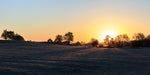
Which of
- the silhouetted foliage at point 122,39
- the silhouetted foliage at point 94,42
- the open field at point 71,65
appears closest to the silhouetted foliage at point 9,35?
the silhouetted foliage at point 94,42

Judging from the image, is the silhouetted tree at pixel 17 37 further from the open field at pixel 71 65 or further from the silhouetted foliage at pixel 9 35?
the open field at pixel 71 65

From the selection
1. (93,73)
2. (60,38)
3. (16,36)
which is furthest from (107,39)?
(93,73)

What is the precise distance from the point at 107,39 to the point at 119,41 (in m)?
8.51

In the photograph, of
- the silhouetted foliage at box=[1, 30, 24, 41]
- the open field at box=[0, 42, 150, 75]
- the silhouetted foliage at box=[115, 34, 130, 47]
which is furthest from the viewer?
the silhouetted foliage at box=[1, 30, 24, 41]

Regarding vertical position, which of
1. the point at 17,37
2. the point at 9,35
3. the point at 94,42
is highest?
the point at 9,35

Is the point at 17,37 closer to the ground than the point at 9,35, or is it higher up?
closer to the ground

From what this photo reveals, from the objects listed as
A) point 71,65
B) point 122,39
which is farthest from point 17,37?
point 71,65

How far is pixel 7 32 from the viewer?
7556cm

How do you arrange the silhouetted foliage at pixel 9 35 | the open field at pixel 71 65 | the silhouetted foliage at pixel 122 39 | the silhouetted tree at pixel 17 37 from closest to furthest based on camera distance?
the open field at pixel 71 65 → the silhouetted foliage at pixel 122 39 → the silhouetted foliage at pixel 9 35 → the silhouetted tree at pixel 17 37

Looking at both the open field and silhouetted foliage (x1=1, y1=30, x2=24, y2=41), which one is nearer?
the open field

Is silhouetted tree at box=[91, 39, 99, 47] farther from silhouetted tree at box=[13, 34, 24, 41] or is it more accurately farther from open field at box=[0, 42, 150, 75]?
open field at box=[0, 42, 150, 75]

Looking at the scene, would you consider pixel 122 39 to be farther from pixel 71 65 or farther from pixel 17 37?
pixel 71 65

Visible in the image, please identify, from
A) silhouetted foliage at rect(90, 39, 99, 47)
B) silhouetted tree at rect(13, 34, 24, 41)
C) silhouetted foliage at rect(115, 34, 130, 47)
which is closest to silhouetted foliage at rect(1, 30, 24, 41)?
silhouetted tree at rect(13, 34, 24, 41)

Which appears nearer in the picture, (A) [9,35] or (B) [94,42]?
(B) [94,42]
